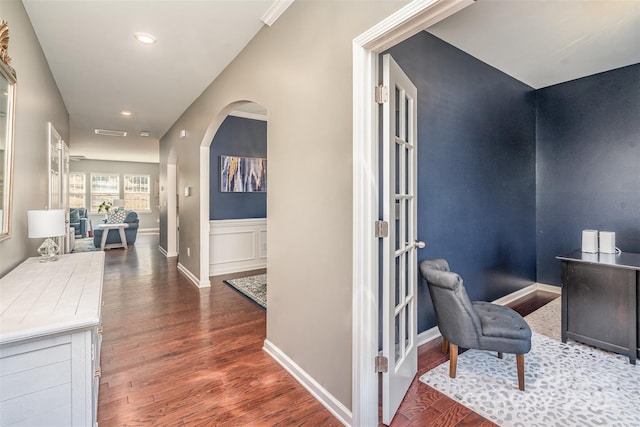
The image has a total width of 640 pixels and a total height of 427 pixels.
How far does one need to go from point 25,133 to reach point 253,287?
Answer: 115 inches

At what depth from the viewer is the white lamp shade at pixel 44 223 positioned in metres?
2.03

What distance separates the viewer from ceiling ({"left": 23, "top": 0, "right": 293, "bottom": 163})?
228cm

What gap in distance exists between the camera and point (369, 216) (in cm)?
159

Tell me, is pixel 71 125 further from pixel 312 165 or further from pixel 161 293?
pixel 312 165

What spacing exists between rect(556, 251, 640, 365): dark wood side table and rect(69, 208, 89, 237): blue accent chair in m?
10.2

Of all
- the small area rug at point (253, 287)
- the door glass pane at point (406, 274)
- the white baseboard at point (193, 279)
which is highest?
the door glass pane at point (406, 274)

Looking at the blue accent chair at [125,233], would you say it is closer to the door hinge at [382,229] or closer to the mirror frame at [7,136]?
the mirror frame at [7,136]

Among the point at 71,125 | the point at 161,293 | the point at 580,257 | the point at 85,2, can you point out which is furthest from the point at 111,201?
the point at 580,257

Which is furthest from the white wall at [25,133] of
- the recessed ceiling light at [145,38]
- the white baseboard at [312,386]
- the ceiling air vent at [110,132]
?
the ceiling air vent at [110,132]

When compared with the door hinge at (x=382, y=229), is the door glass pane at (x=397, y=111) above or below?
above

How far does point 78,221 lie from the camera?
8.62 meters

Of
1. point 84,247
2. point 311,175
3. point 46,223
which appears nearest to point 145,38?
point 46,223

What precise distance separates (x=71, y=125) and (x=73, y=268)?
17.5ft

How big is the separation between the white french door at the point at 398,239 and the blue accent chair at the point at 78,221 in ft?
30.3
